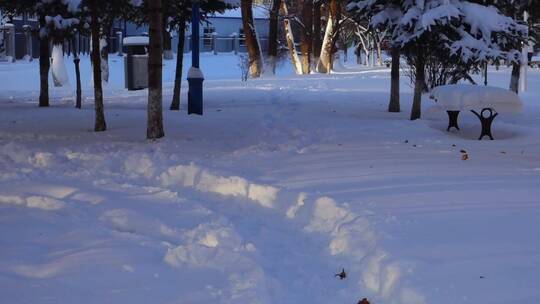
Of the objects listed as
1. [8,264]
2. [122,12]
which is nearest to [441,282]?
[8,264]

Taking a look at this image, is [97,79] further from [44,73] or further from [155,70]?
[44,73]

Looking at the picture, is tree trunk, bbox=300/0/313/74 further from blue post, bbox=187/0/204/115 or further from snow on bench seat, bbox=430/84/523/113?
snow on bench seat, bbox=430/84/523/113

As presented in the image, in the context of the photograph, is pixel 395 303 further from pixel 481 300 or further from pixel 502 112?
pixel 502 112

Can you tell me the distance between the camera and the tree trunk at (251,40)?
31094mm

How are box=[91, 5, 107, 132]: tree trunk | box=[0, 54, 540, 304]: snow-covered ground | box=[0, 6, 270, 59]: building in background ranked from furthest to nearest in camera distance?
box=[0, 6, 270, 59]: building in background → box=[91, 5, 107, 132]: tree trunk → box=[0, 54, 540, 304]: snow-covered ground

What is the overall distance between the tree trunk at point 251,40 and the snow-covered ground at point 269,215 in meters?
19.7

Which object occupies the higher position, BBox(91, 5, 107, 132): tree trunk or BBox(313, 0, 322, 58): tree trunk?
BBox(313, 0, 322, 58): tree trunk

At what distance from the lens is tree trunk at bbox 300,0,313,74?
35.9 metres

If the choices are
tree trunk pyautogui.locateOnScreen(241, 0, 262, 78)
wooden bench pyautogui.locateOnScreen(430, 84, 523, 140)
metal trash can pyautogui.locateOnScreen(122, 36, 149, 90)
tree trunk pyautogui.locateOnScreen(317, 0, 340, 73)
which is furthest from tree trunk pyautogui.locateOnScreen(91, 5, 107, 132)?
tree trunk pyautogui.locateOnScreen(317, 0, 340, 73)

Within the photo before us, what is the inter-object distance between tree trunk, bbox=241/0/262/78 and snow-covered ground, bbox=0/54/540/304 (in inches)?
775

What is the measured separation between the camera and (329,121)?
42.6ft

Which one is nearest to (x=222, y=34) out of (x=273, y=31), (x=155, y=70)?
(x=273, y=31)

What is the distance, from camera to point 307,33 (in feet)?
119

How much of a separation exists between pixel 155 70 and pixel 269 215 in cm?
476
